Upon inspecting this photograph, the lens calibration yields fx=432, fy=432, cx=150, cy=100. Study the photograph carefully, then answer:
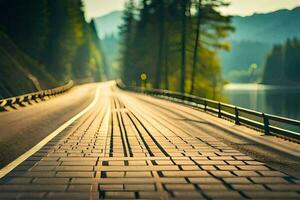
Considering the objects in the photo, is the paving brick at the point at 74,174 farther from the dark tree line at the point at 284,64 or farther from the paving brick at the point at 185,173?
the dark tree line at the point at 284,64

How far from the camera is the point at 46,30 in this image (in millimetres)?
68062

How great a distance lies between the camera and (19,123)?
18.2 m

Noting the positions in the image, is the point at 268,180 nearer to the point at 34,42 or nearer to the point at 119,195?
the point at 119,195

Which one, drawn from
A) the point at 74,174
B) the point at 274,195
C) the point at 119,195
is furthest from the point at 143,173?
the point at 274,195

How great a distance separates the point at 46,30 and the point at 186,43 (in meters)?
27.5

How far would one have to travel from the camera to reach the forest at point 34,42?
145 ft

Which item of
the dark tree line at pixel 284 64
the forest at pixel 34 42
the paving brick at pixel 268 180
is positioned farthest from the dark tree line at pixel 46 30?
the dark tree line at pixel 284 64

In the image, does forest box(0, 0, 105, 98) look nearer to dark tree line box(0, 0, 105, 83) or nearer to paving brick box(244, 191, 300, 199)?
dark tree line box(0, 0, 105, 83)

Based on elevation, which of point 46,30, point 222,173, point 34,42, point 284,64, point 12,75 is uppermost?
point 46,30

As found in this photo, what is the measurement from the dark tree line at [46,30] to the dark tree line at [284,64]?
7050cm

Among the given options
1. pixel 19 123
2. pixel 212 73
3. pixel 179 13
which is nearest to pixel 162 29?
pixel 179 13

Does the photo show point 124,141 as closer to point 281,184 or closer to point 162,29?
point 281,184

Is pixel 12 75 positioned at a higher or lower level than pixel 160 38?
lower

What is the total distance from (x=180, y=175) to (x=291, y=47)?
571 ft
